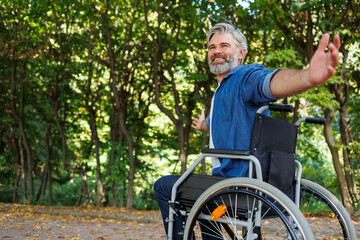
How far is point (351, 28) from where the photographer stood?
8.61m

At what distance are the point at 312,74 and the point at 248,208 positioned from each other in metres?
0.83

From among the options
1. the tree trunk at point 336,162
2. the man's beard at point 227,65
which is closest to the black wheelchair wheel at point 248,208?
the man's beard at point 227,65

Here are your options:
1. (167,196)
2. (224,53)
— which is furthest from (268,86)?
(167,196)

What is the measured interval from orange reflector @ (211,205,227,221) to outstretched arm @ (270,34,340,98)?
2.34ft

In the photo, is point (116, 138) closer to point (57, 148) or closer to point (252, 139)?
point (57, 148)

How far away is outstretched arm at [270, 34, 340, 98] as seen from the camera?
1787 millimetres

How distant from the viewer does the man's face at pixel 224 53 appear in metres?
2.79

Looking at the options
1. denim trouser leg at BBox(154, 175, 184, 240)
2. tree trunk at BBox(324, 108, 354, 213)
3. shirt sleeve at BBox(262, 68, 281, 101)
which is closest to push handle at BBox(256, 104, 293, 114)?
shirt sleeve at BBox(262, 68, 281, 101)

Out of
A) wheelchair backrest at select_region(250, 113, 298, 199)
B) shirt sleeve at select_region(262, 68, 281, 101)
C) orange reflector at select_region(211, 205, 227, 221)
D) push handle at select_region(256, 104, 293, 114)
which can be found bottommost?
orange reflector at select_region(211, 205, 227, 221)

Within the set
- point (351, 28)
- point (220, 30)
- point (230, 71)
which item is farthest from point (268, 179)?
point (351, 28)

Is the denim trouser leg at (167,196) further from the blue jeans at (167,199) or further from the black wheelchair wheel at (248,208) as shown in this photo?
the black wheelchair wheel at (248,208)

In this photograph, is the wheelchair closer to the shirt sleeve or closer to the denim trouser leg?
the denim trouser leg

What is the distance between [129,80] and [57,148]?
14.3 ft

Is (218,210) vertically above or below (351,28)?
below
